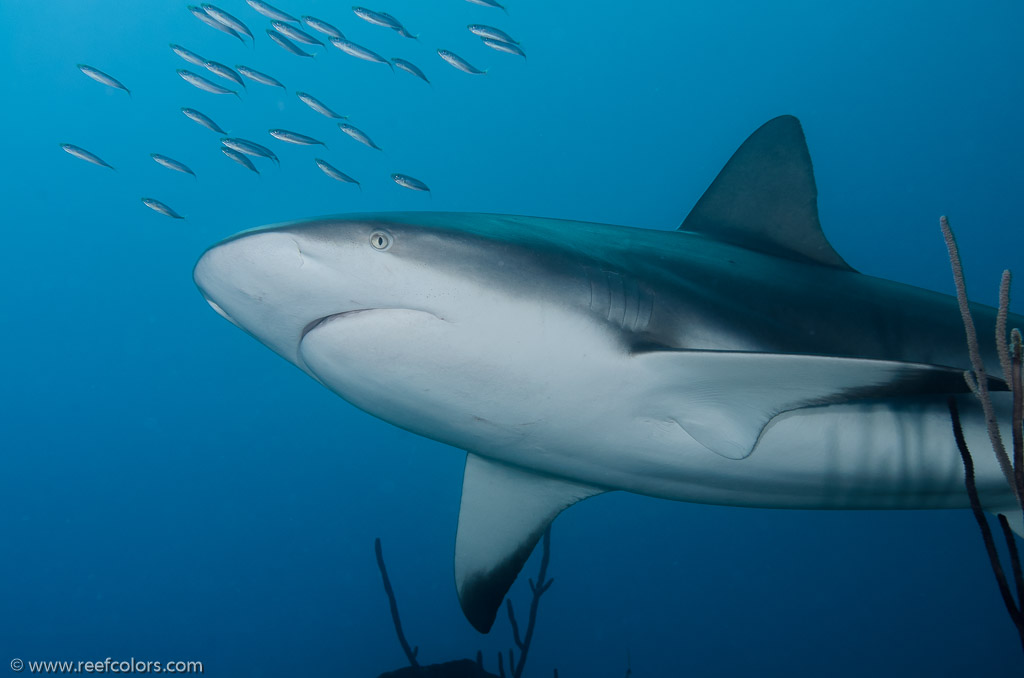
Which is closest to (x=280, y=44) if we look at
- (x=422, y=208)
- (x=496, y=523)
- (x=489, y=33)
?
(x=489, y=33)

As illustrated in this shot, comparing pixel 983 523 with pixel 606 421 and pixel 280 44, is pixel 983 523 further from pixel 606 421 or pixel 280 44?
pixel 280 44

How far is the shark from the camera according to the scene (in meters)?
1.47

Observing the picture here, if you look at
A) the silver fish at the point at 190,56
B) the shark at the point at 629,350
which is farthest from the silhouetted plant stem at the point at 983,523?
the silver fish at the point at 190,56

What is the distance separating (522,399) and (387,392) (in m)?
0.43

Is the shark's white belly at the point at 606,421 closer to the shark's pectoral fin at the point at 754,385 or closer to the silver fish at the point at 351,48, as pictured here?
the shark's pectoral fin at the point at 754,385

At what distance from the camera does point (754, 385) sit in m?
1.70

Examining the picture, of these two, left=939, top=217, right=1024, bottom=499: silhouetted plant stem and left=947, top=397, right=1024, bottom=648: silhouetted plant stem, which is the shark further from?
left=947, top=397, right=1024, bottom=648: silhouetted plant stem

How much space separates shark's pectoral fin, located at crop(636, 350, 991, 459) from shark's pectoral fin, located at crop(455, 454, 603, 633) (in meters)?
1.16

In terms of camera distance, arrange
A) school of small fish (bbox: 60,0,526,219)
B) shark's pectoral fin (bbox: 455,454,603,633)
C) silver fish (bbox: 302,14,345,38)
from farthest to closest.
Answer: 1. silver fish (bbox: 302,14,345,38)
2. school of small fish (bbox: 60,0,526,219)
3. shark's pectoral fin (bbox: 455,454,603,633)

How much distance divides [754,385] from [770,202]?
5.18 ft

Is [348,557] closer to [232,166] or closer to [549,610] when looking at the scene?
[549,610]

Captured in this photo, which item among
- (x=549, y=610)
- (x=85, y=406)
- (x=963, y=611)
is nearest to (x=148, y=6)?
(x=85, y=406)

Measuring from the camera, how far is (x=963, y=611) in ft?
111

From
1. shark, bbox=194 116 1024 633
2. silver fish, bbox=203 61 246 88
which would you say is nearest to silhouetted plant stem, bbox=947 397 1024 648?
shark, bbox=194 116 1024 633
